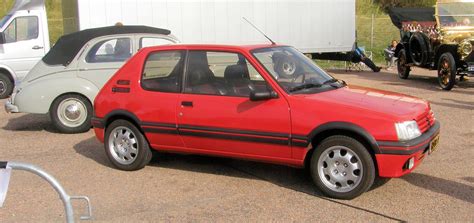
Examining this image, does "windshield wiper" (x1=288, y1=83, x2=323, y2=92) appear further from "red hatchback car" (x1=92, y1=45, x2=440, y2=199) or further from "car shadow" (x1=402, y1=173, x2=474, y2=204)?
"car shadow" (x1=402, y1=173, x2=474, y2=204)

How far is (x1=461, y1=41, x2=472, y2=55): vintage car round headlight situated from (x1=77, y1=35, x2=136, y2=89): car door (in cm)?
777

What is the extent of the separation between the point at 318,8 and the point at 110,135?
13401 millimetres

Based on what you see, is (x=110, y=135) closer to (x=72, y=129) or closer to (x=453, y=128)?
(x=72, y=129)

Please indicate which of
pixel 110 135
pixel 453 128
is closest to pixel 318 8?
pixel 453 128

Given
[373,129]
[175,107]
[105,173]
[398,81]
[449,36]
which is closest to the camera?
[373,129]

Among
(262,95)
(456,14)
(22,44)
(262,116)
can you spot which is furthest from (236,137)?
(456,14)

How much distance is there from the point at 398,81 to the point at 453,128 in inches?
282

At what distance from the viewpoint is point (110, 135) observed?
6.27 meters

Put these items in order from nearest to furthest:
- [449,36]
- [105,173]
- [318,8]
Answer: [105,173]
[449,36]
[318,8]

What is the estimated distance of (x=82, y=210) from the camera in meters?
4.93

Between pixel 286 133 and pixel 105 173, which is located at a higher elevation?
pixel 286 133

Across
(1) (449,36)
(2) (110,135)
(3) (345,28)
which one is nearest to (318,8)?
(3) (345,28)

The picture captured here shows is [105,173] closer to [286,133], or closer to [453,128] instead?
[286,133]

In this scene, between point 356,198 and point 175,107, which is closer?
point 356,198
